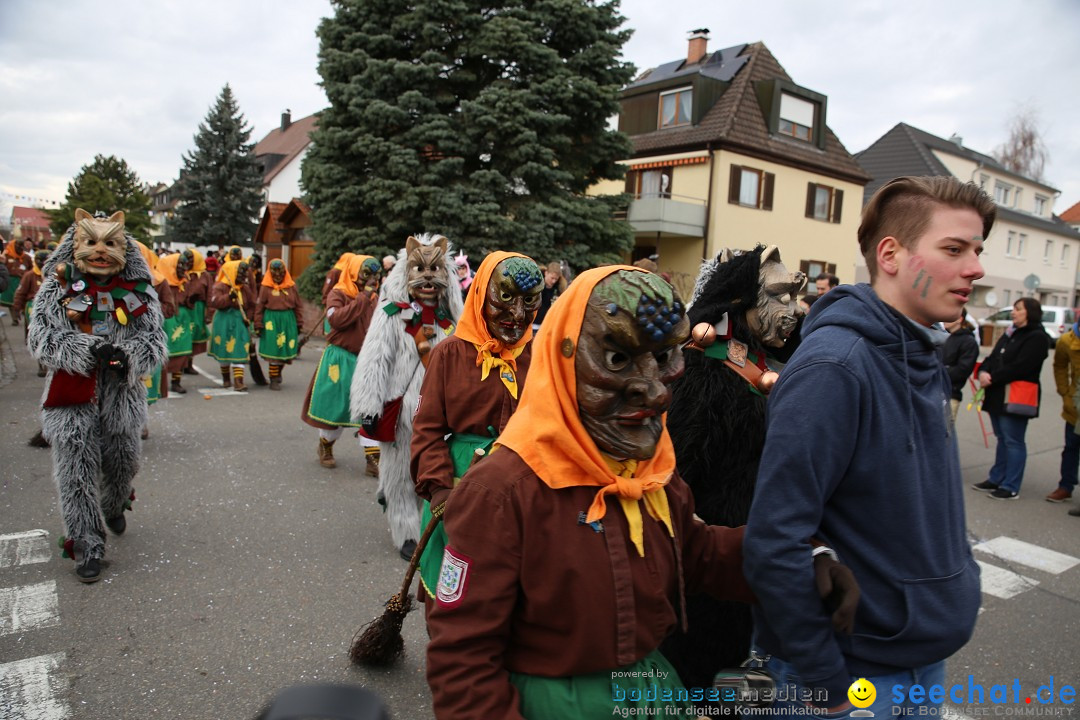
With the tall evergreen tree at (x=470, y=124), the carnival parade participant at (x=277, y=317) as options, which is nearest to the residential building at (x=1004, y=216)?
the tall evergreen tree at (x=470, y=124)

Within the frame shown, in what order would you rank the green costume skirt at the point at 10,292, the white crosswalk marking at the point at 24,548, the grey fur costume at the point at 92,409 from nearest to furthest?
the grey fur costume at the point at 92,409 → the white crosswalk marking at the point at 24,548 → the green costume skirt at the point at 10,292

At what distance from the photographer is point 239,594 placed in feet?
14.0

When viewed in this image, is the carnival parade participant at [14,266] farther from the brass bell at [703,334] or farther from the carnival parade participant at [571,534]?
the carnival parade participant at [571,534]

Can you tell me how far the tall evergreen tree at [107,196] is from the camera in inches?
1445

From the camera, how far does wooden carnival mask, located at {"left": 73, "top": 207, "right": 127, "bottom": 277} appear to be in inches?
174

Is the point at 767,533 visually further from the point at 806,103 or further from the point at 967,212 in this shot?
the point at 806,103

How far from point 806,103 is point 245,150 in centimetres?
2976

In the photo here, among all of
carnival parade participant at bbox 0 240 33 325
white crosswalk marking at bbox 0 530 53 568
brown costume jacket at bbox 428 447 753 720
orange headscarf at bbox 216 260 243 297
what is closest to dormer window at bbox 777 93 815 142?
orange headscarf at bbox 216 260 243 297

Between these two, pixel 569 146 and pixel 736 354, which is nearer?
pixel 736 354

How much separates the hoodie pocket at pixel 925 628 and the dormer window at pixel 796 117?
2719cm

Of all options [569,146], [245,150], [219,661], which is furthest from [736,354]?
[245,150]

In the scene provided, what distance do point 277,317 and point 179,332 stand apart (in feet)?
4.69

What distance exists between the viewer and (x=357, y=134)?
1444cm

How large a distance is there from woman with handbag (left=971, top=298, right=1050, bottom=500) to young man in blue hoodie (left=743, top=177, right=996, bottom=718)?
648 centimetres
